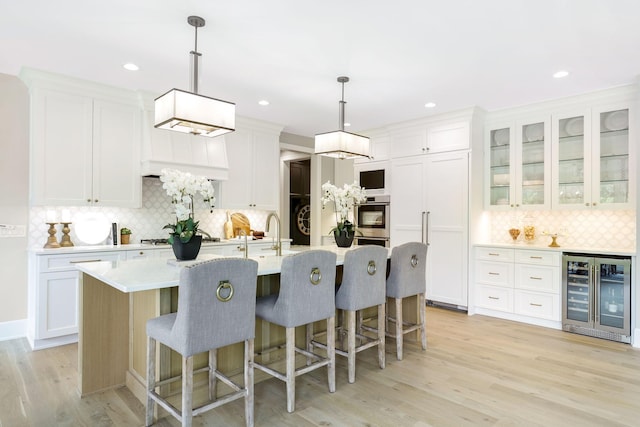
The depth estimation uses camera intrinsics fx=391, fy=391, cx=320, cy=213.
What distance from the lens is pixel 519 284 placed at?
15.0 feet

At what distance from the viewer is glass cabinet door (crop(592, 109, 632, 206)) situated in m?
4.09

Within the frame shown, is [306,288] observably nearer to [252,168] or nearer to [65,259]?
[65,259]

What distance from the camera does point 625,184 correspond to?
13.4ft

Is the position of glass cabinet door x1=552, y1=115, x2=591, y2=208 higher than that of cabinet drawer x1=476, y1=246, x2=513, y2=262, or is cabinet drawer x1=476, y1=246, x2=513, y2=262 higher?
glass cabinet door x1=552, y1=115, x2=591, y2=208

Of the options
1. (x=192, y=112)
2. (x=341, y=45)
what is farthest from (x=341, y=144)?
(x=192, y=112)

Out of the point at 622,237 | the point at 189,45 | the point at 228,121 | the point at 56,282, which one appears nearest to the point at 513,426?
the point at 228,121

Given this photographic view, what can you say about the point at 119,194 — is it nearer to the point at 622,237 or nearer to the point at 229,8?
the point at 229,8

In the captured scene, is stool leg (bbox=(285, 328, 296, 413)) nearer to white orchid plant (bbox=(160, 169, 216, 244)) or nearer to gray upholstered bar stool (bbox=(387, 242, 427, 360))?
white orchid plant (bbox=(160, 169, 216, 244))

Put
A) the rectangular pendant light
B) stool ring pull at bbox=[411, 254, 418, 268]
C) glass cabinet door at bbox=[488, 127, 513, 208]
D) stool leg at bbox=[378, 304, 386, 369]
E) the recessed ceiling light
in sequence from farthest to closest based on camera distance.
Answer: glass cabinet door at bbox=[488, 127, 513, 208] < the recessed ceiling light < stool ring pull at bbox=[411, 254, 418, 268] < stool leg at bbox=[378, 304, 386, 369] < the rectangular pendant light

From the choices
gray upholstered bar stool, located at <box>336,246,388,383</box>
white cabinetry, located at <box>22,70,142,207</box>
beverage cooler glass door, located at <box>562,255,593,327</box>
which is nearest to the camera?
gray upholstered bar stool, located at <box>336,246,388,383</box>

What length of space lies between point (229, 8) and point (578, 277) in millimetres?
4208

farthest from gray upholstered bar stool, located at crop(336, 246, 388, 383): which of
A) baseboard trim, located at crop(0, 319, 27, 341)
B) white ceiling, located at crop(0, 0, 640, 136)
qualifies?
baseboard trim, located at crop(0, 319, 27, 341)

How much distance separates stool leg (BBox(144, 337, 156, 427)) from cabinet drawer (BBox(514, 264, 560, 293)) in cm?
402

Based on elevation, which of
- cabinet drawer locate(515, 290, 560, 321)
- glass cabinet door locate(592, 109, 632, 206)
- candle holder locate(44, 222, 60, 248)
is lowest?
cabinet drawer locate(515, 290, 560, 321)
